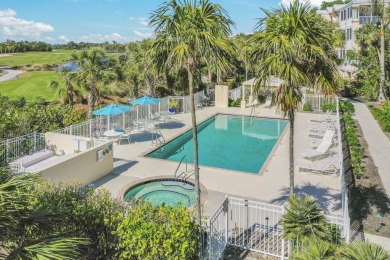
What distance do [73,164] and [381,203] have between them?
436 inches

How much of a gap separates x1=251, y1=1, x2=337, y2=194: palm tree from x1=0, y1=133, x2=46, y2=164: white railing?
37.1 ft

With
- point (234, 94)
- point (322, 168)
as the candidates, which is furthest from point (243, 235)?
point (234, 94)

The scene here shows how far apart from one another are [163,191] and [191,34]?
23.5 feet

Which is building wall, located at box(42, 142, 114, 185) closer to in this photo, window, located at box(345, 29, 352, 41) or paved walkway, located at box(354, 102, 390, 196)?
paved walkway, located at box(354, 102, 390, 196)

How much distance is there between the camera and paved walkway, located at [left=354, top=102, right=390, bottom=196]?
14.6 meters

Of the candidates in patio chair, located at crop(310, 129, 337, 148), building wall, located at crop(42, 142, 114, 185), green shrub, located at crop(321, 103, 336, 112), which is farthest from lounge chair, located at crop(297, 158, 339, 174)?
green shrub, located at crop(321, 103, 336, 112)

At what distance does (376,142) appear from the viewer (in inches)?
778

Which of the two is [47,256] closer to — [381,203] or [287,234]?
[287,234]

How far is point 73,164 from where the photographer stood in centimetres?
1235

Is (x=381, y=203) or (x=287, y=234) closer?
(x=287, y=234)

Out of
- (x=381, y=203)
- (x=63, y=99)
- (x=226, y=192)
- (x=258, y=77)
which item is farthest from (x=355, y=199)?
(x=63, y=99)

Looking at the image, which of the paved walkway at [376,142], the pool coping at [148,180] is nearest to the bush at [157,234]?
the pool coping at [148,180]

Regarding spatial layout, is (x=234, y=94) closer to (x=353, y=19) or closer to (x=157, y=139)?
(x=157, y=139)

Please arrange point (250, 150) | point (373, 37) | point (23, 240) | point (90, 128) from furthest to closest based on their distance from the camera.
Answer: point (373, 37), point (250, 150), point (90, 128), point (23, 240)
